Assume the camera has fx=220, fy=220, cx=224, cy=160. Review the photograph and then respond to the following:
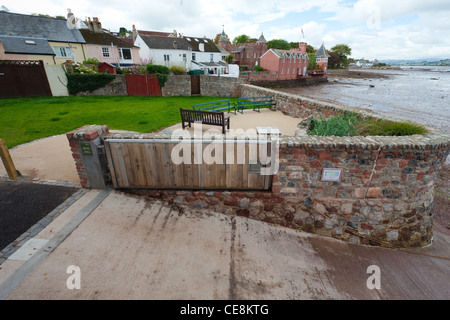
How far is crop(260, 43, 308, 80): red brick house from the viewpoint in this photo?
47.1 metres

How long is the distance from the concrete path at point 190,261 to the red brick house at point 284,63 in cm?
4716

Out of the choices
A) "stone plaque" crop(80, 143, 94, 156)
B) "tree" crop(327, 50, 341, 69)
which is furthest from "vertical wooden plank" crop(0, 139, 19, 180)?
"tree" crop(327, 50, 341, 69)

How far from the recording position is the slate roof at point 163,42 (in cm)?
3625

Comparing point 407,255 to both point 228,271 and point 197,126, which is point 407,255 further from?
point 197,126

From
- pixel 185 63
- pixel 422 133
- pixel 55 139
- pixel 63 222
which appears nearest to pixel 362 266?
pixel 422 133

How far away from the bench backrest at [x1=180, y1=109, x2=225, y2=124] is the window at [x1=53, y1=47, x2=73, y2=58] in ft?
86.8

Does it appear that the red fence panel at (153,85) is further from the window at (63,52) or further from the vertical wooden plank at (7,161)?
the window at (63,52)

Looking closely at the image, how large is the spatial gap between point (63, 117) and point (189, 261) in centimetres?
1080

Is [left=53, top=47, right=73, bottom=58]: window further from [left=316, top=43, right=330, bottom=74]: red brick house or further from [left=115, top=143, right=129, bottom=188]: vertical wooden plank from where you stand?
[left=316, top=43, right=330, bottom=74]: red brick house

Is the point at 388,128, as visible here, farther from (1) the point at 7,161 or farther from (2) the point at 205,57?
(2) the point at 205,57

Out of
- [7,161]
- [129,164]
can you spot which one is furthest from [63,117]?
[129,164]

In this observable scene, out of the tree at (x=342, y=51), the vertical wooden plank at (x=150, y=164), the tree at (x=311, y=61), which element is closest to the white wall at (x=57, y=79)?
the vertical wooden plank at (x=150, y=164)

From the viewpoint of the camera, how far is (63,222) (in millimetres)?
3770

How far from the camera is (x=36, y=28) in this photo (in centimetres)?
2442
